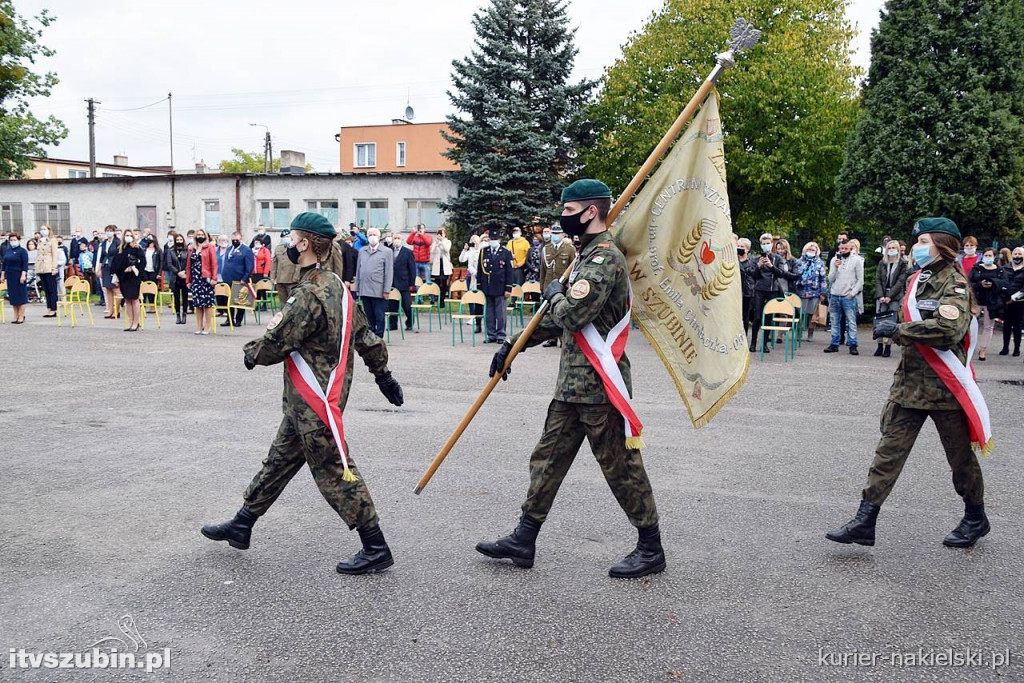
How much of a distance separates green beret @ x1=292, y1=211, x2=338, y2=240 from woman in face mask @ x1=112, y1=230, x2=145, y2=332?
14.0m

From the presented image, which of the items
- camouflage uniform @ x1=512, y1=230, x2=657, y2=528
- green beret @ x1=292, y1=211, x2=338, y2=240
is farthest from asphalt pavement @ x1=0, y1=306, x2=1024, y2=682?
green beret @ x1=292, y1=211, x2=338, y2=240

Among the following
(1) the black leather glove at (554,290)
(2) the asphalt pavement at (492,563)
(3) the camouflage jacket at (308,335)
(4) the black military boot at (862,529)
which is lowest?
(2) the asphalt pavement at (492,563)

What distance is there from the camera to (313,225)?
472 centimetres

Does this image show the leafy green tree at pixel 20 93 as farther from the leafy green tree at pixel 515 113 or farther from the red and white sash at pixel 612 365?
the red and white sash at pixel 612 365

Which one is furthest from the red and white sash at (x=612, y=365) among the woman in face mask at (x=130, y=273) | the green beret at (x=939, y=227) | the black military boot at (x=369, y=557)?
the woman in face mask at (x=130, y=273)

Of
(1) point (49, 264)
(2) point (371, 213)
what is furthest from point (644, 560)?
(2) point (371, 213)

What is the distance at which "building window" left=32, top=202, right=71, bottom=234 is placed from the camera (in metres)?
40.8

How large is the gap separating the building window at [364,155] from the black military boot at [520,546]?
52587 mm

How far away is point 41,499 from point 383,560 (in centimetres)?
283

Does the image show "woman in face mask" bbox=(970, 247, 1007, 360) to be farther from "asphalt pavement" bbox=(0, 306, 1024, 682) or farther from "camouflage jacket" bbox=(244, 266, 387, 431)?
"camouflage jacket" bbox=(244, 266, 387, 431)

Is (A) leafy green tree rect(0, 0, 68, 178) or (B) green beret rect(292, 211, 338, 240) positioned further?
(A) leafy green tree rect(0, 0, 68, 178)

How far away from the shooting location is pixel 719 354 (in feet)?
16.1

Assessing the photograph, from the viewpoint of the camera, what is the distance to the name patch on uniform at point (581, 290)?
4480mm

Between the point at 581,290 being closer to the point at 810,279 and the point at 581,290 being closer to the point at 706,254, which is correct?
the point at 706,254
